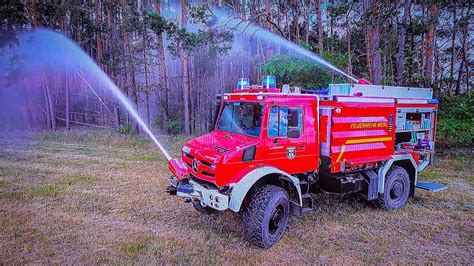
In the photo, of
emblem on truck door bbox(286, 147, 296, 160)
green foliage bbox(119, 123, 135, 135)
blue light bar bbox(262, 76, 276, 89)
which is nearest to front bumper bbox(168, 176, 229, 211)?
emblem on truck door bbox(286, 147, 296, 160)

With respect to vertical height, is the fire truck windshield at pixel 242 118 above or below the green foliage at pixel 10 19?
below

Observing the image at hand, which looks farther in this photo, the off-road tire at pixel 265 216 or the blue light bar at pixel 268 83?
the blue light bar at pixel 268 83

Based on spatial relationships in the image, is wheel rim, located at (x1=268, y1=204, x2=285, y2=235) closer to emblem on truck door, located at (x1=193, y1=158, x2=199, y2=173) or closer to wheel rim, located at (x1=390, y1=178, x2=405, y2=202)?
emblem on truck door, located at (x1=193, y1=158, x2=199, y2=173)

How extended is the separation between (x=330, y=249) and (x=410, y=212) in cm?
285

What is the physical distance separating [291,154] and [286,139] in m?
0.30

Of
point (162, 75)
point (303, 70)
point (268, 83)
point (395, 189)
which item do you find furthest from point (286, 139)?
point (162, 75)

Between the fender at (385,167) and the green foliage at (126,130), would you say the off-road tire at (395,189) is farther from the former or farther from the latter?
the green foliage at (126,130)

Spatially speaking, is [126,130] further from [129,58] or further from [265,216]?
[265,216]

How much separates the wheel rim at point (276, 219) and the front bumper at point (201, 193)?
0.94m

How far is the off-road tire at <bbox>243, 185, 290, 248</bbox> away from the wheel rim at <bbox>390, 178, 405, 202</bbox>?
10.2 feet

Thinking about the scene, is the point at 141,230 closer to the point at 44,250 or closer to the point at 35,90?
the point at 44,250

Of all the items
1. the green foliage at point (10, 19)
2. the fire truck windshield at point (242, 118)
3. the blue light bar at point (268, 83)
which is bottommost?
the fire truck windshield at point (242, 118)

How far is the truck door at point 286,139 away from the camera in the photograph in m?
5.46

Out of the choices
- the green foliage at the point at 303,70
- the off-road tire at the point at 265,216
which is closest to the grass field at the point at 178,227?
the off-road tire at the point at 265,216
